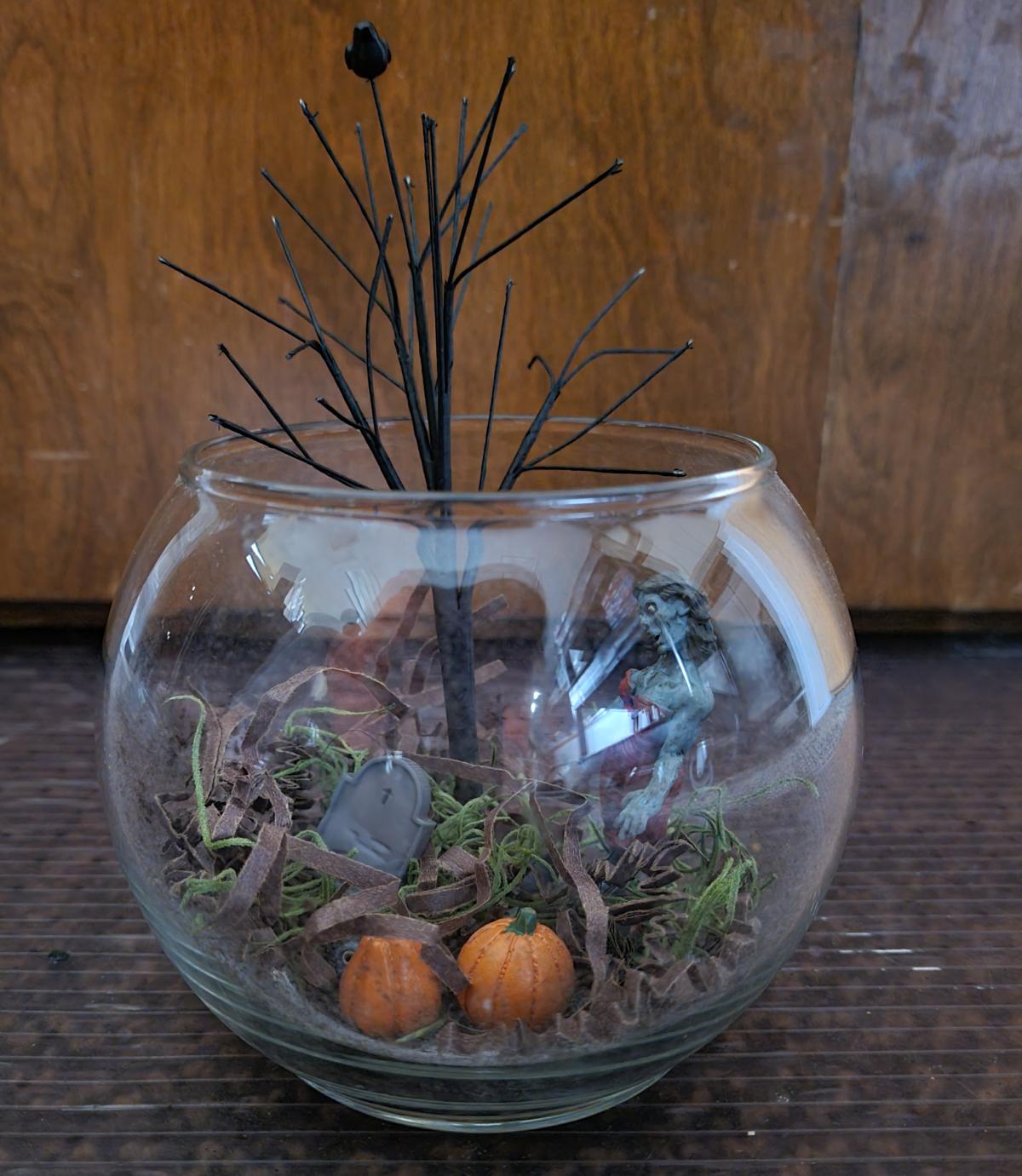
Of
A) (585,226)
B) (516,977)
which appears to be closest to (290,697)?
(516,977)

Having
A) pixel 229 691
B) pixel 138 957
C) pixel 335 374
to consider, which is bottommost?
pixel 138 957

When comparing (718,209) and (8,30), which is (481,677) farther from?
(8,30)

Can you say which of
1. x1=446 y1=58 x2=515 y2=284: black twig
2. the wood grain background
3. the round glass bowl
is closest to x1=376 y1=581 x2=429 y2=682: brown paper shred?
the round glass bowl

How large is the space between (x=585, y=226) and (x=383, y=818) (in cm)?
60

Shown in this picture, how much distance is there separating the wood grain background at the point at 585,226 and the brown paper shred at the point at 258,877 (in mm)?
590

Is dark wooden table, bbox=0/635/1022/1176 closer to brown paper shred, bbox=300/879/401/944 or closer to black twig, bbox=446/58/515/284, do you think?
brown paper shred, bbox=300/879/401/944

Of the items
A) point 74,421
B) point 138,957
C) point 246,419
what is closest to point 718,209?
point 246,419

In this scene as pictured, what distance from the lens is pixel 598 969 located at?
34 centimetres

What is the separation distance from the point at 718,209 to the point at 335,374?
56 centimetres

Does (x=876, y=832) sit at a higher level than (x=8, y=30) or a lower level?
lower

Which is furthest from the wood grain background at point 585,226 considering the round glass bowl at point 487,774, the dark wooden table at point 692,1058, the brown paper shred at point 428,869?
the brown paper shred at point 428,869

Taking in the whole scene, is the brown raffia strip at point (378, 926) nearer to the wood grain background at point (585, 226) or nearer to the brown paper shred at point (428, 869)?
the brown paper shred at point (428, 869)

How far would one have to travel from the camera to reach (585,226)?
2.78 feet

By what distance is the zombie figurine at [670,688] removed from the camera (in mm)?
364
